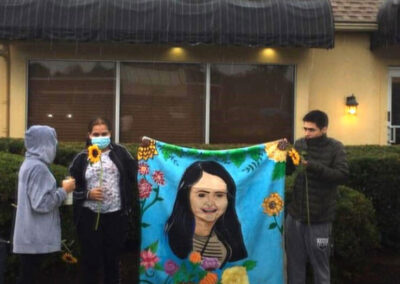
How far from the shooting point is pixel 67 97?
1034 centimetres

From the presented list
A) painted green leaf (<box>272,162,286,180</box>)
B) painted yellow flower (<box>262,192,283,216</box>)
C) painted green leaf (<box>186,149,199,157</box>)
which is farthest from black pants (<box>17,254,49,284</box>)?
painted green leaf (<box>272,162,286,180</box>)

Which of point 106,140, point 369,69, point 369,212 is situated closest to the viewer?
point 106,140

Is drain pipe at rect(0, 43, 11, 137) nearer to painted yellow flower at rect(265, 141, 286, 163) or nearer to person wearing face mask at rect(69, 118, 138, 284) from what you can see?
person wearing face mask at rect(69, 118, 138, 284)

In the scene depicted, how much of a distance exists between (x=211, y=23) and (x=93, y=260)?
17.2ft

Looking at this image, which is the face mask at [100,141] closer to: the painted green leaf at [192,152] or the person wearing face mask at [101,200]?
the person wearing face mask at [101,200]

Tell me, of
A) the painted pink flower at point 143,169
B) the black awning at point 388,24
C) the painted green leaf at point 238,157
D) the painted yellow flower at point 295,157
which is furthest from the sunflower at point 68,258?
the black awning at point 388,24

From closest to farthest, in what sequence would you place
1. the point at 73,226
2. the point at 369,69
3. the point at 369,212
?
the point at 73,226 < the point at 369,212 < the point at 369,69

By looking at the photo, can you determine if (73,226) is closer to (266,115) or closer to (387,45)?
(266,115)

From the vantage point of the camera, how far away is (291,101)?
10719 mm

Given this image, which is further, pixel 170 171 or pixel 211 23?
pixel 211 23

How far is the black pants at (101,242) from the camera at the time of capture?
527cm

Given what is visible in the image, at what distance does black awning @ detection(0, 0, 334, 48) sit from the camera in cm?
928

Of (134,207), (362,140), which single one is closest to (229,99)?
(362,140)

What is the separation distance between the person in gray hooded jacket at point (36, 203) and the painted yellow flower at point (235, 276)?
1.59 m
